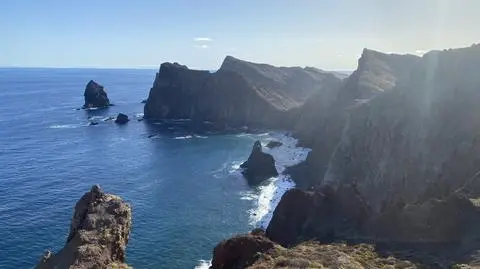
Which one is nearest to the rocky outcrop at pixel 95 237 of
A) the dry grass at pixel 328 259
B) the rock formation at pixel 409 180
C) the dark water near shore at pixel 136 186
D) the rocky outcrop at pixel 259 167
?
the dry grass at pixel 328 259

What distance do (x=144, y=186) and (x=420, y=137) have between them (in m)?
65.5

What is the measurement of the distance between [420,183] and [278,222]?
24685mm

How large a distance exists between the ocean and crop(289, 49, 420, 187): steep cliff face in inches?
313

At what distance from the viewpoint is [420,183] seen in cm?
7206

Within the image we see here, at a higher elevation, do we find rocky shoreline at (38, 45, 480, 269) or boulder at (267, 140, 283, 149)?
rocky shoreline at (38, 45, 480, 269)

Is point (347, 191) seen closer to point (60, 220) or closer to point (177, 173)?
point (60, 220)

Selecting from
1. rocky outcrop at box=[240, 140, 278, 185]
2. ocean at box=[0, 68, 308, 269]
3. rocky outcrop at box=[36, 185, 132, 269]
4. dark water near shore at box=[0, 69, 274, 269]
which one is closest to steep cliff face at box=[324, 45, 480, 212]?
ocean at box=[0, 68, 308, 269]

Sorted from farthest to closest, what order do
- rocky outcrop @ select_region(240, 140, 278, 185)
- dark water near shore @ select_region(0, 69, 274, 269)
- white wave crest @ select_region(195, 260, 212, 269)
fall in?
rocky outcrop @ select_region(240, 140, 278, 185) < dark water near shore @ select_region(0, 69, 274, 269) < white wave crest @ select_region(195, 260, 212, 269)

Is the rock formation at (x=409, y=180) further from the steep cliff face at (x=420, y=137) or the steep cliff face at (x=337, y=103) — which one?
the steep cliff face at (x=337, y=103)

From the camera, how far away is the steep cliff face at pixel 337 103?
5032 inches

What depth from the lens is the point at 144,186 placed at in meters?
113

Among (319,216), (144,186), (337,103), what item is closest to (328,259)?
(319,216)

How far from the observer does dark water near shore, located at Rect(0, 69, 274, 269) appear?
77375mm

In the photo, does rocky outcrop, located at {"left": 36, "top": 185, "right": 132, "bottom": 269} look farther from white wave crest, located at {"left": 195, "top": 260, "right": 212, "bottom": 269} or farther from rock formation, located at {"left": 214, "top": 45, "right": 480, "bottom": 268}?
white wave crest, located at {"left": 195, "top": 260, "right": 212, "bottom": 269}
